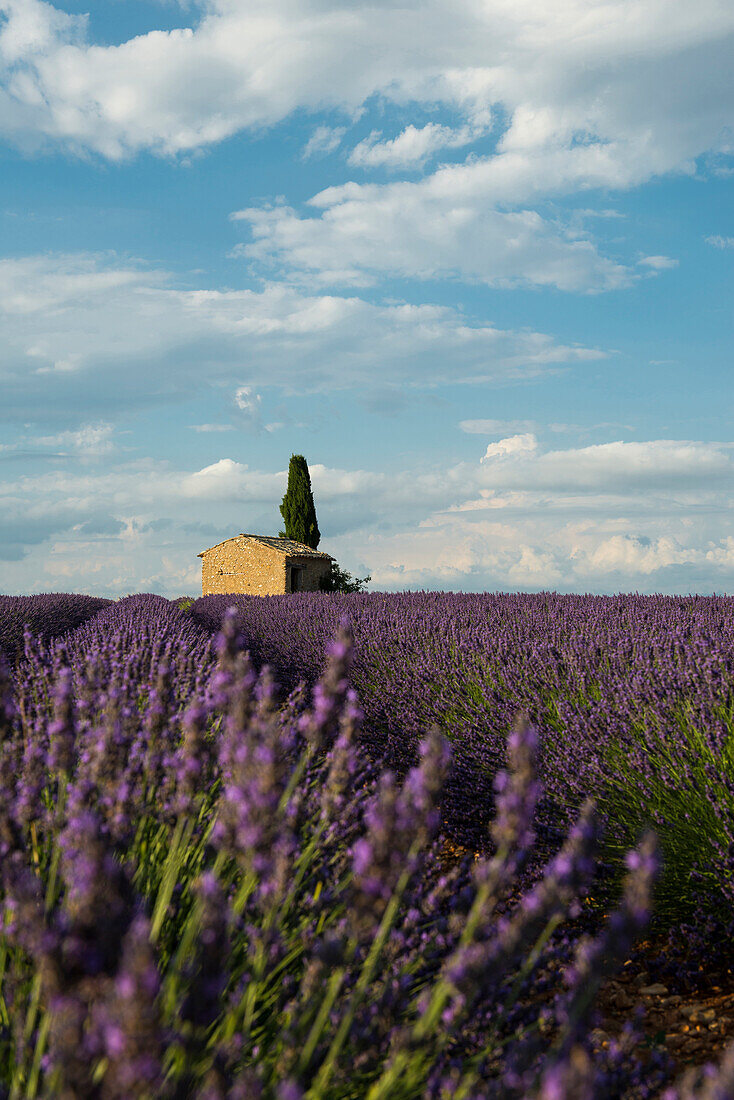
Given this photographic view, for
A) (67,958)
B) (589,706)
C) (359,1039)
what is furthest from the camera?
(589,706)

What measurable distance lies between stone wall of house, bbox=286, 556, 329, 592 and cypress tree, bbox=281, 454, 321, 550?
392 cm

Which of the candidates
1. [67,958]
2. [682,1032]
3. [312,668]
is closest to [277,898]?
[67,958]

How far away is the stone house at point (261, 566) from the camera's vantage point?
2520cm

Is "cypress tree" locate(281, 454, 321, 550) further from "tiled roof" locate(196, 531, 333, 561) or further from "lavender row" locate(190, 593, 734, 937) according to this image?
"lavender row" locate(190, 593, 734, 937)

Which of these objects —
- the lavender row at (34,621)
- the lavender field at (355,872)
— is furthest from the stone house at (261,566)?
the lavender field at (355,872)

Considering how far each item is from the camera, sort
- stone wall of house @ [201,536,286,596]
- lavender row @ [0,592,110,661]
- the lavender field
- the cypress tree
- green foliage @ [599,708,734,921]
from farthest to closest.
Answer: the cypress tree → stone wall of house @ [201,536,286,596] → lavender row @ [0,592,110,661] → green foliage @ [599,708,734,921] → the lavender field

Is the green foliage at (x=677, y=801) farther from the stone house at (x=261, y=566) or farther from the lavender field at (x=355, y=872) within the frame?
the stone house at (x=261, y=566)

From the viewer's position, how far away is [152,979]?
0.82 meters

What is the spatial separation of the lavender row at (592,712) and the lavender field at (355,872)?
0.02 m

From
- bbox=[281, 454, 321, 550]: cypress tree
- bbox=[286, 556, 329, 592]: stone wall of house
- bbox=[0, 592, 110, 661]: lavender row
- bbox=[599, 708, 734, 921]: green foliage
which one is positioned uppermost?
bbox=[281, 454, 321, 550]: cypress tree

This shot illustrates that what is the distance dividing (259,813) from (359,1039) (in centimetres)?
64

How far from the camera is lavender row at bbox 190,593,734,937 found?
3156 millimetres

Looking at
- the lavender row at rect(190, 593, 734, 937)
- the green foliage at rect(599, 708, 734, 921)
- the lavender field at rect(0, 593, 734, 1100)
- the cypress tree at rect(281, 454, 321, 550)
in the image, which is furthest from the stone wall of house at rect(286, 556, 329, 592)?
the green foliage at rect(599, 708, 734, 921)

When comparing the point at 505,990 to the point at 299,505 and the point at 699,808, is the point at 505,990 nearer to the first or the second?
the point at 699,808
